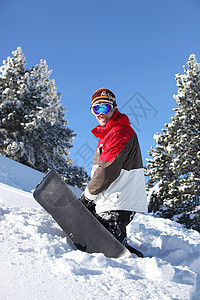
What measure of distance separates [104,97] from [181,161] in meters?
9.64

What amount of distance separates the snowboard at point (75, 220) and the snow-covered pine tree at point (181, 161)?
31.5 ft

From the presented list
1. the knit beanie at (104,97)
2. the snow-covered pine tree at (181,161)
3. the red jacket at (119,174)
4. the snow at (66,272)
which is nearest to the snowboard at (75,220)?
the snow at (66,272)

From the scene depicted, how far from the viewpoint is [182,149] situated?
11.7 m

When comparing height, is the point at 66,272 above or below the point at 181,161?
below

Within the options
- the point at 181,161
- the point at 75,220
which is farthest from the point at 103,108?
the point at 181,161

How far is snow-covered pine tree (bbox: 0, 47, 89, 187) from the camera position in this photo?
15.4m

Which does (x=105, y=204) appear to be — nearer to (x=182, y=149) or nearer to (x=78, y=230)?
(x=78, y=230)

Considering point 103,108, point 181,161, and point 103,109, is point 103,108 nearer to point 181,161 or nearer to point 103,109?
point 103,109

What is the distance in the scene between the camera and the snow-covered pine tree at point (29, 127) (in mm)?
15367

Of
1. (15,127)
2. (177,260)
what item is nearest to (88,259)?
(177,260)

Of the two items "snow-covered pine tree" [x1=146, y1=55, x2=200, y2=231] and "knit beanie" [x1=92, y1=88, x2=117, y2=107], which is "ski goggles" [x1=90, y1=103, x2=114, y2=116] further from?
"snow-covered pine tree" [x1=146, y1=55, x2=200, y2=231]

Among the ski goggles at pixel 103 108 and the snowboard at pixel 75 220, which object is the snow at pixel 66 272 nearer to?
the snowboard at pixel 75 220

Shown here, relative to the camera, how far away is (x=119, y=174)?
8.34ft

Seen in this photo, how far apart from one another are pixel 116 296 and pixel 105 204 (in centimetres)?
119
